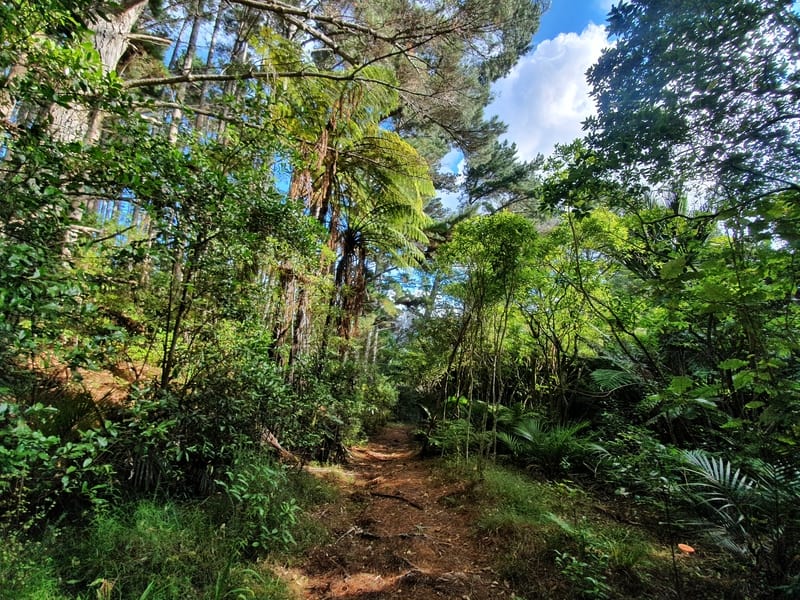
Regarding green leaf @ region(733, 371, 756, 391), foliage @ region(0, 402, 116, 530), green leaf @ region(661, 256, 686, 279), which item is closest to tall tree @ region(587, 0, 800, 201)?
green leaf @ region(661, 256, 686, 279)

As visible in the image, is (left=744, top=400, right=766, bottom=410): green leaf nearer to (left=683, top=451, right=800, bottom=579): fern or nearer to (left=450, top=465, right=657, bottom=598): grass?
(left=683, top=451, right=800, bottom=579): fern

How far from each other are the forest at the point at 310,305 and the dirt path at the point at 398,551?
164 millimetres

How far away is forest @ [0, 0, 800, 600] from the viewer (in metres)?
1.71

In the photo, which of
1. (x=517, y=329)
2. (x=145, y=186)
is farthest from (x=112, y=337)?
(x=517, y=329)

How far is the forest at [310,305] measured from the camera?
171 centimetres

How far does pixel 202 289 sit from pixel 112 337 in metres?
1.19

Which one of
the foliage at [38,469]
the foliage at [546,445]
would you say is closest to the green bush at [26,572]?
the foliage at [38,469]

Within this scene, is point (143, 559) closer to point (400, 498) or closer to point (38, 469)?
point (38, 469)

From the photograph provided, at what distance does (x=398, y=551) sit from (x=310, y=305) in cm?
319

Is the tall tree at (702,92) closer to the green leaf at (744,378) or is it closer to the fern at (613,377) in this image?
the green leaf at (744,378)

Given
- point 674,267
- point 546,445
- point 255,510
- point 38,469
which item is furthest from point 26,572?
point 546,445

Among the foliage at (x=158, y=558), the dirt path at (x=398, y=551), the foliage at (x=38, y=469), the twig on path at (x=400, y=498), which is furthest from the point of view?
the twig on path at (x=400, y=498)

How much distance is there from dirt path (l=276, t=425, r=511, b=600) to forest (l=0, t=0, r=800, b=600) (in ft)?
0.54

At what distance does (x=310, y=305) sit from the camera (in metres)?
4.89
